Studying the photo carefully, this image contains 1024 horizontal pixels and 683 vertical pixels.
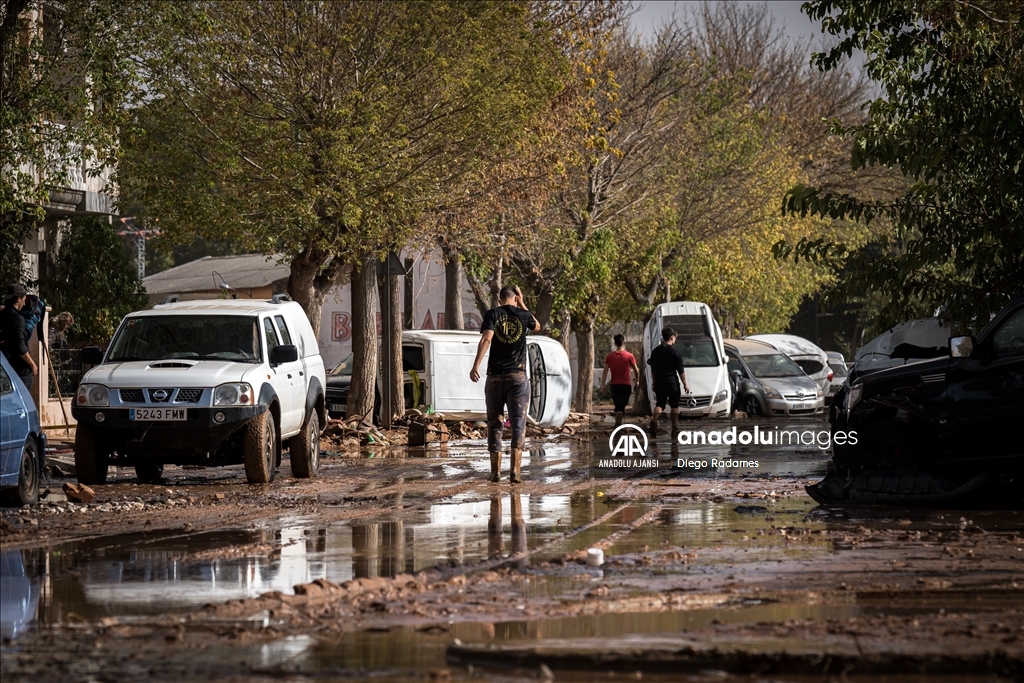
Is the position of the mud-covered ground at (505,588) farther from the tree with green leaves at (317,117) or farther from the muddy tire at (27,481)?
the tree with green leaves at (317,117)

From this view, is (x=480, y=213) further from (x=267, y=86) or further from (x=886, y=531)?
(x=886, y=531)

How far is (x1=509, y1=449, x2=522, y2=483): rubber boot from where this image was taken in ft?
50.9

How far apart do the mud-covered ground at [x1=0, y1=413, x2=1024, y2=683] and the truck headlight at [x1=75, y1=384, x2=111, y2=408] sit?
55.7 inches

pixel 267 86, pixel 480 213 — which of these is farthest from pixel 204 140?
pixel 480 213

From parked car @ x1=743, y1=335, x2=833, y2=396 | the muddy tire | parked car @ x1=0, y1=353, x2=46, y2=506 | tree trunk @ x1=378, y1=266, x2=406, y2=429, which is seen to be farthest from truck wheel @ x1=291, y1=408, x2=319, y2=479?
parked car @ x1=743, y1=335, x2=833, y2=396

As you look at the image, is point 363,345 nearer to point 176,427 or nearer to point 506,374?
point 506,374

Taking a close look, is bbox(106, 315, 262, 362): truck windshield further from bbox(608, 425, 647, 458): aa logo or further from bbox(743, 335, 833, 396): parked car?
bbox(743, 335, 833, 396): parked car

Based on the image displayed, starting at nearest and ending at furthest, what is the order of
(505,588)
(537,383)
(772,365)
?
1. (505,588)
2. (537,383)
3. (772,365)

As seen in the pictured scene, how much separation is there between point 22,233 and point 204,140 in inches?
269

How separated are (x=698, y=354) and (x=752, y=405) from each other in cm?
246

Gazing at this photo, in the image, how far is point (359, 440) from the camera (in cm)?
2291

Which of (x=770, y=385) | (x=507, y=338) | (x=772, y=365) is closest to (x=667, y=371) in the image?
(x=507, y=338)

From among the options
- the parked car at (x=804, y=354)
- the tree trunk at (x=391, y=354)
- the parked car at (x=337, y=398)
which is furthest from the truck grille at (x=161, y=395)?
the parked car at (x=804, y=354)

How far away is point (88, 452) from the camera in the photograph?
15453 mm
